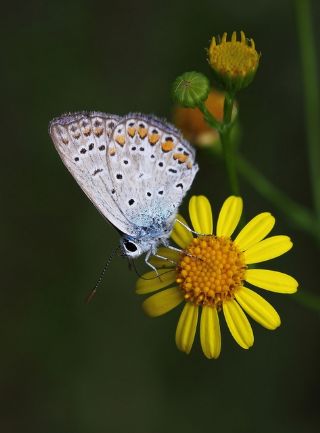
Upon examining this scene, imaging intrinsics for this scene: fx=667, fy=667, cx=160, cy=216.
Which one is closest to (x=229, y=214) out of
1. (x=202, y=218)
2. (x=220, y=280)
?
(x=202, y=218)

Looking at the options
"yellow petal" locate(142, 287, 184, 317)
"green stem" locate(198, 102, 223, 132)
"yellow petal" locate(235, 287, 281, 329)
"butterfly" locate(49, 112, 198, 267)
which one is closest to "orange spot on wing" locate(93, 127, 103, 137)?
"butterfly" locate(49, 112, 198, 267)

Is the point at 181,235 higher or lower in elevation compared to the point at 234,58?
lower

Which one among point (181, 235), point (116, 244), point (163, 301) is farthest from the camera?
point (116, 244)

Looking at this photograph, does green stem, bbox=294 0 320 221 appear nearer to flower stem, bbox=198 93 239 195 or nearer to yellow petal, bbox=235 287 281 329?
flower stem, bbox=198 93 239 195

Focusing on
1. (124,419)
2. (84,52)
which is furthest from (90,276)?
(84,52)

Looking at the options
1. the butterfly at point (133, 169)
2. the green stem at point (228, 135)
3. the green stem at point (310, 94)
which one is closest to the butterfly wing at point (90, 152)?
the butterfly at point (133, 169)

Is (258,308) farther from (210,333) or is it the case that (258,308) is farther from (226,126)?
(226,126)
